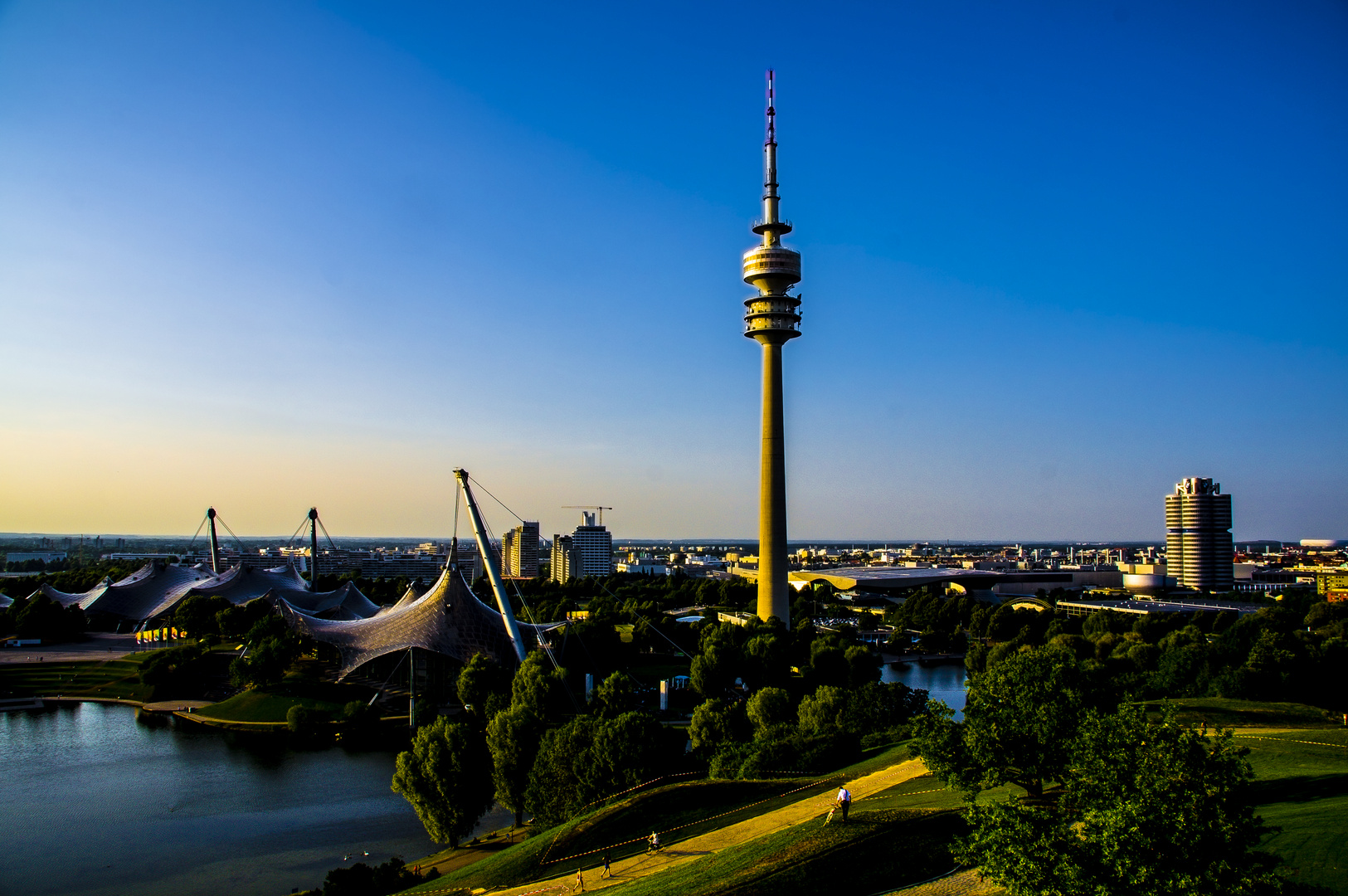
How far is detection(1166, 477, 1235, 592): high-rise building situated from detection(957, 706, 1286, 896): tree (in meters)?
103

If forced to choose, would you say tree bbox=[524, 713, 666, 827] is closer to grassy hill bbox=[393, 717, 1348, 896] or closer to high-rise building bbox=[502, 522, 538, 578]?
grassy hill bbox=[393, 717, 1348, 896]

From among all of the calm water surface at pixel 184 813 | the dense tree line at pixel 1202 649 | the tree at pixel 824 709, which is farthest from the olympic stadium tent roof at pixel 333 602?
the dense tree line at pixel 1202 649

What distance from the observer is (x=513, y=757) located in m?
21.8

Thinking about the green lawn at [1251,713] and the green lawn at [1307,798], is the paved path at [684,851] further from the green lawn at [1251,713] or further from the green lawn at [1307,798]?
the green lawn at [1251,713]

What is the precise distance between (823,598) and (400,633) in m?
54.9

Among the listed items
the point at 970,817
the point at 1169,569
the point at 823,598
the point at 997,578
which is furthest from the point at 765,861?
the point at 1169,569

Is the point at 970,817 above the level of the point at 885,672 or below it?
above

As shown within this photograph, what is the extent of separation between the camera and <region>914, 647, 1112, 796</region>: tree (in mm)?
14211

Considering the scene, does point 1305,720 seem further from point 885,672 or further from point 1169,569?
point 1169,569

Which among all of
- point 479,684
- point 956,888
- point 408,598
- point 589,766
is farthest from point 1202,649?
point 408,598

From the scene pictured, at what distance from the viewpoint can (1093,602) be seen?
272ft

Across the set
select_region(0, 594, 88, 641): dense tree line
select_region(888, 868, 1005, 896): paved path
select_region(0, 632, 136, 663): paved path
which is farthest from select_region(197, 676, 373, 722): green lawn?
select_region(888, 868, 1005, 896): paved path

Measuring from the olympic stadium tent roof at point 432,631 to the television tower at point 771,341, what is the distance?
18590 millimetres

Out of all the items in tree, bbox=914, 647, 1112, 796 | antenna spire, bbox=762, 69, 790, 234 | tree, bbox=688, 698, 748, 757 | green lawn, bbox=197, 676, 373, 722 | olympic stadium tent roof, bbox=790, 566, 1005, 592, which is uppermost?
antenna spire, bbox=762, 69, 790, 234
